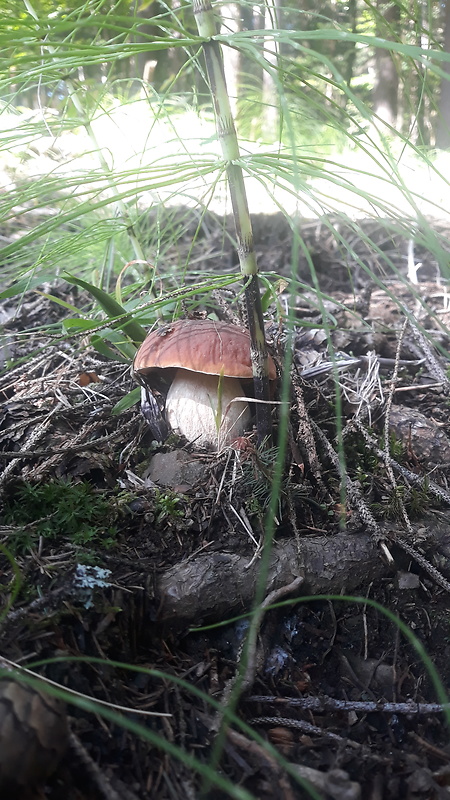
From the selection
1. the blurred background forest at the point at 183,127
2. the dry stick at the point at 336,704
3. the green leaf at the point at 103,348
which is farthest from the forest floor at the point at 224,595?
the blurred background forest at the point at 183,127

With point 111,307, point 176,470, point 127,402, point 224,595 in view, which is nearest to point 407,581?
point 224,595

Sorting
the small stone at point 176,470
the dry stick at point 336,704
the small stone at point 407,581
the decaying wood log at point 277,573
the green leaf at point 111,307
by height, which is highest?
the green leaf at point 111,307

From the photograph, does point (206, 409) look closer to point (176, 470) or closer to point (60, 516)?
point (176, 470)

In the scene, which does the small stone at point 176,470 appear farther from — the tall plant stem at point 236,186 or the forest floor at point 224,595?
the tall plant stem at point 236,186

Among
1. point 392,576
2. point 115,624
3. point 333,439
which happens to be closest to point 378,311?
point 333,439

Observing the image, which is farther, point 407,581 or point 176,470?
point 176,470

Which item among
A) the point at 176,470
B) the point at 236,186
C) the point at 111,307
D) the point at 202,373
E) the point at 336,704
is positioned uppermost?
the point at 236,186
